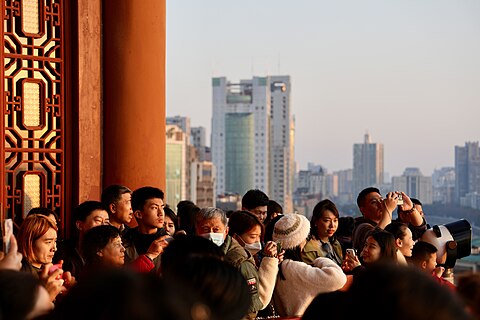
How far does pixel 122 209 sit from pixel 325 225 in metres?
1.30

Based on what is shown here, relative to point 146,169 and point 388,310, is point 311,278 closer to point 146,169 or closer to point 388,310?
point 146,169

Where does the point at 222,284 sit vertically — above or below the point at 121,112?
below

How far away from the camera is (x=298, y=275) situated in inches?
209

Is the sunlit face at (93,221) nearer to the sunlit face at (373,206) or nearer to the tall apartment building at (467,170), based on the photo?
the sunlit face at (373,206)

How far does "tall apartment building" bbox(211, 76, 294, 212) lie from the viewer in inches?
4847

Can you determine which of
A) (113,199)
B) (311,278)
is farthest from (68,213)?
(311,278)

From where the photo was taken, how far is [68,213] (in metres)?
7.26

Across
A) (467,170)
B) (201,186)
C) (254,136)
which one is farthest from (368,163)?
(201,186)

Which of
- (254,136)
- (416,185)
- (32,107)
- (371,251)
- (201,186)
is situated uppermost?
(32,107)

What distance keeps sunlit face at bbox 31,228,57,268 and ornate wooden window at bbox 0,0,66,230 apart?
1.93m

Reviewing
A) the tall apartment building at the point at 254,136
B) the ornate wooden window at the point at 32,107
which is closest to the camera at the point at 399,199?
the ornate wooden window at the point at 32,107

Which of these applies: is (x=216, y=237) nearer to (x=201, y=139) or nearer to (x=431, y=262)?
(x=431, y=262)

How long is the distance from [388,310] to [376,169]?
13429 centimetres

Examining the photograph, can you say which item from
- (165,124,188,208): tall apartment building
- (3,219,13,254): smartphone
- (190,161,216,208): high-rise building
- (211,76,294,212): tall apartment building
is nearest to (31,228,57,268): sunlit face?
(3,219,13,254): smartphone
